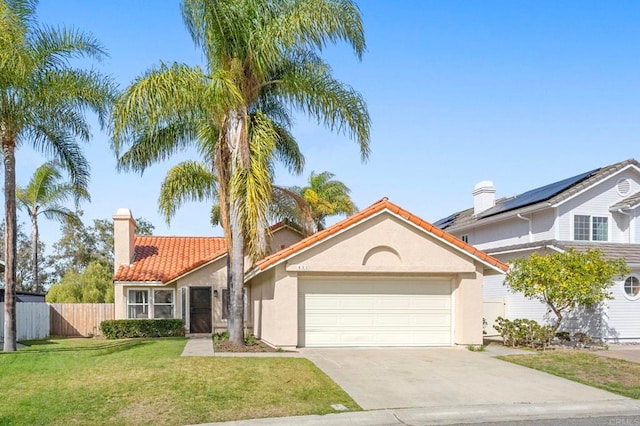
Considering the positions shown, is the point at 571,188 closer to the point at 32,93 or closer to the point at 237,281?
the point at 237,281

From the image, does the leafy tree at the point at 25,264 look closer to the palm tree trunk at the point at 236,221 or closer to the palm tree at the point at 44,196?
the palm tree at the point at 44,196

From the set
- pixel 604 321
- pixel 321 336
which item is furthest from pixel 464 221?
pixel 321 336

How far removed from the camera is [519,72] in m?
17.2

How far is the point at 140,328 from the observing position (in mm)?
23344

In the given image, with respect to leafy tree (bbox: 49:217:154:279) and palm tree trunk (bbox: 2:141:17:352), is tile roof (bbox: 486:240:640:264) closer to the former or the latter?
palm tree trunk (bbox: 2:141:17:352)

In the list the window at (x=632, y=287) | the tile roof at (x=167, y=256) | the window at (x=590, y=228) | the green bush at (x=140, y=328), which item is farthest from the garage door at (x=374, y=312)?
the green bush at (x=140, y=328)

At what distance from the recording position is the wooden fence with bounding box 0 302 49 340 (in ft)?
73.6

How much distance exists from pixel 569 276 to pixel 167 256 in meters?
17.3

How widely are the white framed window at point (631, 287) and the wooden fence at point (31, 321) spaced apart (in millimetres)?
22089

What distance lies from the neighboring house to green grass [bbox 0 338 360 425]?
12.2 meters

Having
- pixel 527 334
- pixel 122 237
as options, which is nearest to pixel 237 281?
pixel 527 334

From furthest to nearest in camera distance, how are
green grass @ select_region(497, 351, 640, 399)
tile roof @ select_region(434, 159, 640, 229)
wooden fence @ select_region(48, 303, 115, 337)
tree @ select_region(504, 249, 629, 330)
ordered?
wooden fence @ select_region(48, 303, 115, 337), tile roof @ select_region(434, 159, 640, 229), tree @ select_region(504, 249, 629, 330), green grass @ select_region(497, 351, 640, 399)

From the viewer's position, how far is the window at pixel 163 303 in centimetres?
2506

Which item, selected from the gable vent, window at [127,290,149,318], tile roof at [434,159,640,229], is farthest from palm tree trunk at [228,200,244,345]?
the gable vent
